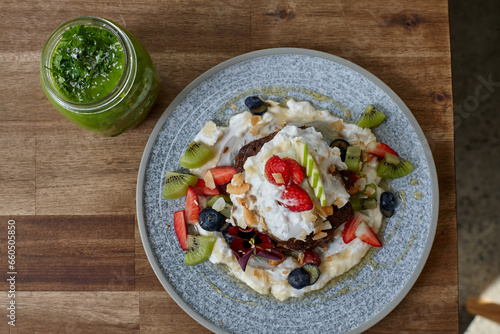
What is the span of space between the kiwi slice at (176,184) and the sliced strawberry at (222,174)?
108mm

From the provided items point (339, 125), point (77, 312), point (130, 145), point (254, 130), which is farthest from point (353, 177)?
point (77, 312)

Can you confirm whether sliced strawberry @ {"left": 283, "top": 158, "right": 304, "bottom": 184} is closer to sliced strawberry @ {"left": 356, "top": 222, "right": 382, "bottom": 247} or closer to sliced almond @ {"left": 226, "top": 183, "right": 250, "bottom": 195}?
sliced almond @ {"left": 226, "top": 183, "right": 250, "bottom": 195}

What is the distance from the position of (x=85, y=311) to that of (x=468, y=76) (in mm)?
3453

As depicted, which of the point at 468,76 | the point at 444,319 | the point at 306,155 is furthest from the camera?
the point at 468,76

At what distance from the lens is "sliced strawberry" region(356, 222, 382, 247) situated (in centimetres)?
239

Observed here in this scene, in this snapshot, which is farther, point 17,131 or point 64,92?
point 17,131

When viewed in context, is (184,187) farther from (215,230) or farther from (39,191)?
(39,191)

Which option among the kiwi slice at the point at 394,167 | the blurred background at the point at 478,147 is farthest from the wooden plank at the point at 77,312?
the blurred background at the point at 478,147

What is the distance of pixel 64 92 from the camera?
6.98 ft

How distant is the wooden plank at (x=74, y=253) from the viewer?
257 cm

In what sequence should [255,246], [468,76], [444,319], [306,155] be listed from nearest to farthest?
1. [306,155]
2. [255,246]
3. [444,319]
4. [468,76]

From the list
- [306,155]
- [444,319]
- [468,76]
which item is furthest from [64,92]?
[468,76]

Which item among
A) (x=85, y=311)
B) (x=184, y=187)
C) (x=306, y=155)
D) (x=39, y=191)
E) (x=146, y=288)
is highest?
(x=306, y=155)

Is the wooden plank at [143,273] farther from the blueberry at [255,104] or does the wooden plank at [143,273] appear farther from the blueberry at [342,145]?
the blueberry at [342,145]
